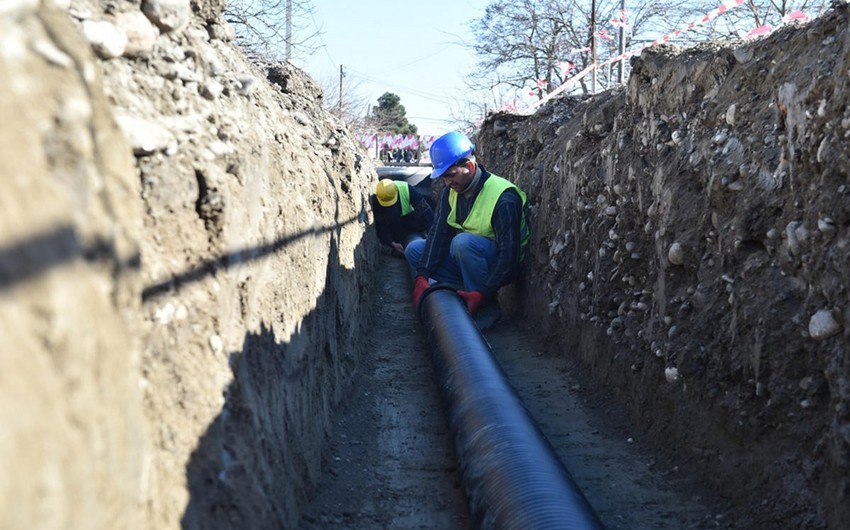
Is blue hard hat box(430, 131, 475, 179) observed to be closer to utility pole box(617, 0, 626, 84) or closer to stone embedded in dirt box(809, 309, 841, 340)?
stone embedded in dirt box(809, 309, 841, 340)

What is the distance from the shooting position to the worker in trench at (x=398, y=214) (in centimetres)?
1000

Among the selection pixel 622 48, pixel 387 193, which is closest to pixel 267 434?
pixel 387 193

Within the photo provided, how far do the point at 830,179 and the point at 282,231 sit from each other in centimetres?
238

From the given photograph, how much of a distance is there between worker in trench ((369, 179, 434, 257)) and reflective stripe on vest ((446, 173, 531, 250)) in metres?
2.74

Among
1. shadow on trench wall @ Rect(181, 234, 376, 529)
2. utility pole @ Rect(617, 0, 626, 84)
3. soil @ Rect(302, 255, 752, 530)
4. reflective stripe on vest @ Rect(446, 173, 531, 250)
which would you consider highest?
utility pole @ Rect(617, 0, 626, 84)

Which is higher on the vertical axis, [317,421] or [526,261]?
[526,261]

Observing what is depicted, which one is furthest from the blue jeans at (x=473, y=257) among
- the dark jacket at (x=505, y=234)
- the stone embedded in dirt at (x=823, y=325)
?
the stone embedded in dirt at (x=823, y=325)

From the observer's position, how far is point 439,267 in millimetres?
7320

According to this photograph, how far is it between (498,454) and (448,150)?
384 centimetres

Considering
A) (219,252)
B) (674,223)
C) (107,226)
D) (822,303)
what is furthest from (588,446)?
(107,226)

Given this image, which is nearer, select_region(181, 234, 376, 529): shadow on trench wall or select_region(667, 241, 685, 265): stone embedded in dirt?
select_region(181, 234, 376, 529): shadow on trench wall

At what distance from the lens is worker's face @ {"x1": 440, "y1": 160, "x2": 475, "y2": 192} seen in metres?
6.83

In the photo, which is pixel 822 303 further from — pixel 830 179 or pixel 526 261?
pixel 526 261

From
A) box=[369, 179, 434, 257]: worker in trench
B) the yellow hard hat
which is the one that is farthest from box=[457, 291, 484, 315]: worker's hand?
the yellow hard hat
